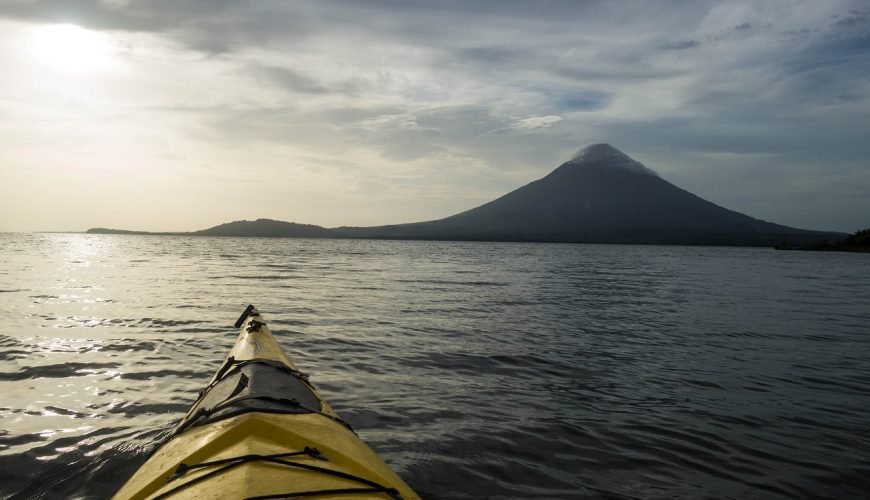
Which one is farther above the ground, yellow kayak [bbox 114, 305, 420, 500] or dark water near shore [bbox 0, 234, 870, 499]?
yellow kayak [bbox 114, 305, 420, 500]

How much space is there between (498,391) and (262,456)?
6.33 metres

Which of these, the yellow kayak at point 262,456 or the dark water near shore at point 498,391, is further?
the dark water near shore at point 498,391

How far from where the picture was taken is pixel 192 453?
404 centimetres

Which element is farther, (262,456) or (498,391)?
(498,391)

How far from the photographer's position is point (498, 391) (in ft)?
31.3

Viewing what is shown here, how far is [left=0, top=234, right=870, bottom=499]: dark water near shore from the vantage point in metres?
6.19

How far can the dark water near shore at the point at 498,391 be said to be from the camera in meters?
6.19

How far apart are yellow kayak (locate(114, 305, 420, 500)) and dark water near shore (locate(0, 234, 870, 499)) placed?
1.78m

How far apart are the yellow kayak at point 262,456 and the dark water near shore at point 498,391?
1777mm

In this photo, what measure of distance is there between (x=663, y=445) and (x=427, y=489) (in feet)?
11.5

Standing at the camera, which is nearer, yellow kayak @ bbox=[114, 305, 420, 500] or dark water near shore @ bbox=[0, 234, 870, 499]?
yellow kayak @ bbox=[114, 305, 420, 500]

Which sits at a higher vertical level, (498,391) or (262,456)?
(262,456)

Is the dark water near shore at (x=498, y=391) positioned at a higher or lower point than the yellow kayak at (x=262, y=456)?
lower

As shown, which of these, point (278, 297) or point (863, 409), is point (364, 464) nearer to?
point (863, 409)
